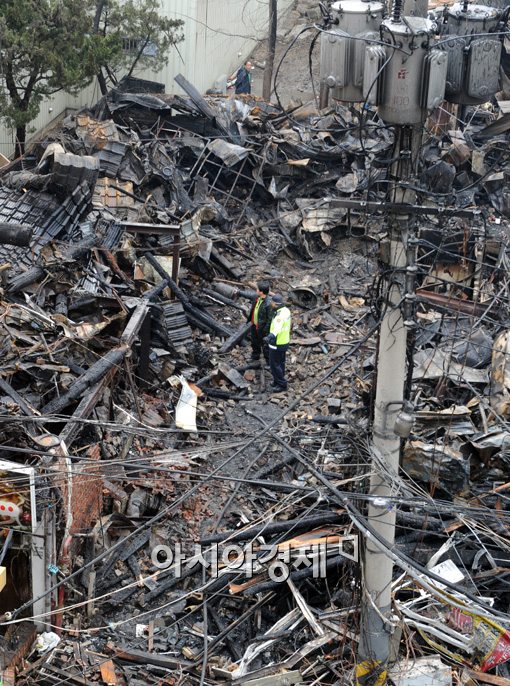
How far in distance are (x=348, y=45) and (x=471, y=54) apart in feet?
2.94

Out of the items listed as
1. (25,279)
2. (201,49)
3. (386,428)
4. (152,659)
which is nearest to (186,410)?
(25,279)

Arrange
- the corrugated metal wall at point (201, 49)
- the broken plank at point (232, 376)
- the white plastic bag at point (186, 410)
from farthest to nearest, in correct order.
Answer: the corrugated metal wall at point (201, 49)
the broken plank at point (232, 376)
the white plastic bag at point (186, 410)

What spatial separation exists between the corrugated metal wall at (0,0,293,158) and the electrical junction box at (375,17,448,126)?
17.5 meters

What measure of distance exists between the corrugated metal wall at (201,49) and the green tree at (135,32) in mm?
608

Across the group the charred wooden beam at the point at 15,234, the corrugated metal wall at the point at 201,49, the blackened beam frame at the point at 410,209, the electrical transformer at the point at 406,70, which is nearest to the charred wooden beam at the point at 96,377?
the charred wooden beam at the point at 15,234

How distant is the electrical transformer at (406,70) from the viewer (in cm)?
686

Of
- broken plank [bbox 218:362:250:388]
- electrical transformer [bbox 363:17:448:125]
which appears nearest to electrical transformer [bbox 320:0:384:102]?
electrical transformer [bbox 363:17:448:125]

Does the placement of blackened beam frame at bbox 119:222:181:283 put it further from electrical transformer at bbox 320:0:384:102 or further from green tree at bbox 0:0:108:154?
electrical transformer at bbox 320:0:384:102

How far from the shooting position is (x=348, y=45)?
7.21 m

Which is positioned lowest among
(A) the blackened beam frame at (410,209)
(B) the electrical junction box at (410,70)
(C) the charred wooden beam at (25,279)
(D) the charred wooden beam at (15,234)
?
(C) the charred wooden beam at (25,279)

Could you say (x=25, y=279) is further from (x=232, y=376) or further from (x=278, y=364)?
(x=278, y=364)

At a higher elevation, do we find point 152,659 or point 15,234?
point 15,234

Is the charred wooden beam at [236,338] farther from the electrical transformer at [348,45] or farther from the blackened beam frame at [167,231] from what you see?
the electrical transformer at [348,45]

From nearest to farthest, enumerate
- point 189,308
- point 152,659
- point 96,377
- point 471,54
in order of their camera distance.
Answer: point 471,54
point 152,659
point 96,377
point 189,308
